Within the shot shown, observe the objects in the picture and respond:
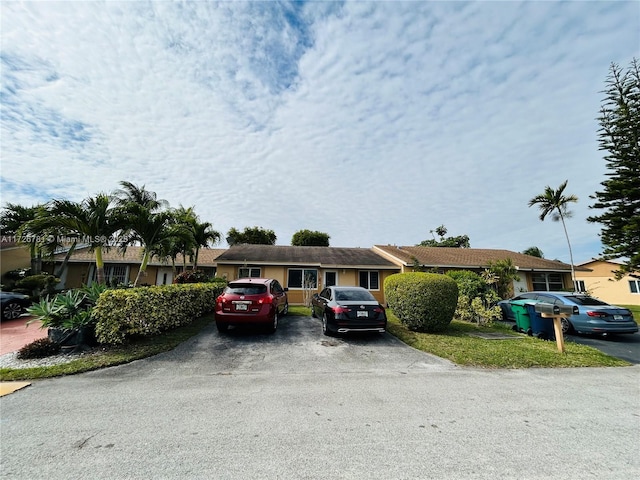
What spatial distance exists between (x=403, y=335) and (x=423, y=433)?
19.1 feet

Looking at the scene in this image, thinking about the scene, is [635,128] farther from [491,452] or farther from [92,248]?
[92,248]

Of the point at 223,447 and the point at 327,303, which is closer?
the point at 223,447

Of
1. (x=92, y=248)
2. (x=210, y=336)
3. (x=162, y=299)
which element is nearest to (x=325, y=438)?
(x=210, y=336)

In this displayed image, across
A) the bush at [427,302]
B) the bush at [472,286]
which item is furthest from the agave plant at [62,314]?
the bush at [472,286]

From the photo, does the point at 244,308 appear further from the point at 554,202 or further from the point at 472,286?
the point at 554,202

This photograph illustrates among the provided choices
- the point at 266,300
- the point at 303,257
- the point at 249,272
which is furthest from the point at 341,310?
the point at 303,257

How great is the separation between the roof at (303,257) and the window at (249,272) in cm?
57

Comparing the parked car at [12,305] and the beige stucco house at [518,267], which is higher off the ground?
the beige stucco house at [518,267]

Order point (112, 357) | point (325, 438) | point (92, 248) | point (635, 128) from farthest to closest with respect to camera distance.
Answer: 1. point (635, 128)
2. point (92, 248)
3. point (112, 357)
4. point (325, 438)

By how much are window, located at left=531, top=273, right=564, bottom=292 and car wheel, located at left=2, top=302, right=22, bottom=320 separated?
27.7 m

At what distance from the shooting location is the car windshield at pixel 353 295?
909 centimetres

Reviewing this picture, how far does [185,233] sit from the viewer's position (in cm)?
1252

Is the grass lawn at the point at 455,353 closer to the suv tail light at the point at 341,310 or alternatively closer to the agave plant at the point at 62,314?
the agave plant at the point at 62,314

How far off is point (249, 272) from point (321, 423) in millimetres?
14684
